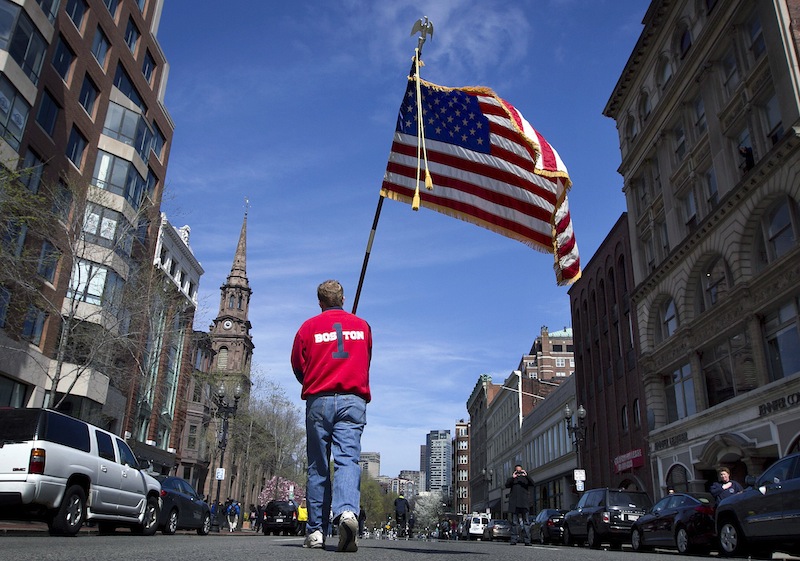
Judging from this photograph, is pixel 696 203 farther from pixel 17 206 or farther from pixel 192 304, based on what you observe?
pixel 192 304

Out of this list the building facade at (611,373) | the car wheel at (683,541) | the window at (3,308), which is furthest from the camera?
the building facade at (611,373)

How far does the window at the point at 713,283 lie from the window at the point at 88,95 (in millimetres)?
27622

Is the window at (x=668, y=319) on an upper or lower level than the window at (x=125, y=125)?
lower

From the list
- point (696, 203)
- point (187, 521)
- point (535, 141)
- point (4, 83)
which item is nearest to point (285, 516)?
point (187, 521)

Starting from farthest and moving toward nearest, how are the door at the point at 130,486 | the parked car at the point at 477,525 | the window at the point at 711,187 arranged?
the parked car at the point at 477,525
the window at the point at 711,187
the door at the point at 130,486

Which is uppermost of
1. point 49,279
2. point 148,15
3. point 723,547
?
point 148,15

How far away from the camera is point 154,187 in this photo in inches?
1499

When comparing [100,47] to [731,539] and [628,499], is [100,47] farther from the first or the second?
[731,539]

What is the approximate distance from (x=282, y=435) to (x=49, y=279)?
1707 inches

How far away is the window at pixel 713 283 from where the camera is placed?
24.5 metres

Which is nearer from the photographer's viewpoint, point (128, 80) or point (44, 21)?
point (44, 21)

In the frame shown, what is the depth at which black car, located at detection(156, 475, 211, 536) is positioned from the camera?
16016mm

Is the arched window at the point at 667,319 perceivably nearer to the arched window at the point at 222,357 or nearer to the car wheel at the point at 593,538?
the car wheel at the point at 593,538

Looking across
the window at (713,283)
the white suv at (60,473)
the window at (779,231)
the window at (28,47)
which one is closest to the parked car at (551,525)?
the window at (713,283)
